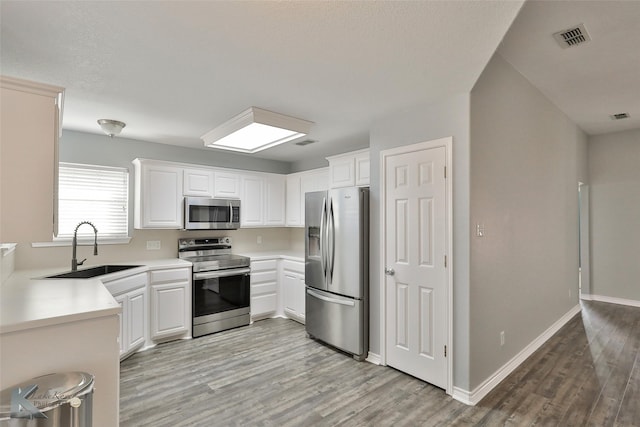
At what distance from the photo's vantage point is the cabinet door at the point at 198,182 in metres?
4.22

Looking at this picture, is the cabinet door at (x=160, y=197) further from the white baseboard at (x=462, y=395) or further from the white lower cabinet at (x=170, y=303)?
the white baseboard at (x=462, y=395)

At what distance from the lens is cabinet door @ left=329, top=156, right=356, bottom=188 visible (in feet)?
12.4

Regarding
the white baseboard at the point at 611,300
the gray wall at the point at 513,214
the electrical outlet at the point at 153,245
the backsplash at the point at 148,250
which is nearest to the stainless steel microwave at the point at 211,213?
the backsplash at the point at 148,250

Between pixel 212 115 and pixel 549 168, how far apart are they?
392 cm

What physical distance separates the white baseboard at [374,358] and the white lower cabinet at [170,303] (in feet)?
7.35

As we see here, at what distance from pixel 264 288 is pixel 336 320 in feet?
4.90

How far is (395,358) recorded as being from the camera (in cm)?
→ 306

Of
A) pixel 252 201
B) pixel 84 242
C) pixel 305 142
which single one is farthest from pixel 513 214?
pixel 84 242

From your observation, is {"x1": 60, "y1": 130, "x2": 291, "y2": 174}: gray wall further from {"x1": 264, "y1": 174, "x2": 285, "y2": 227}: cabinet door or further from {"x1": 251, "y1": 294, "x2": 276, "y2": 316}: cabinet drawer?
{"x1": 251, "y1": 294, "x2": 276, "y2": 316}: cabinet drawer

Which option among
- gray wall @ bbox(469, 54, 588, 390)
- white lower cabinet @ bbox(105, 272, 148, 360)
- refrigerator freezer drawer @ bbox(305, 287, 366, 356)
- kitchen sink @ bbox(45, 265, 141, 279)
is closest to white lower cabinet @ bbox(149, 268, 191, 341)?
white lower cabinet @ bbox(105, 272, 148, 360)

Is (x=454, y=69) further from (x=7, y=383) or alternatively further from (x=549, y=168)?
(x=7, y=383)

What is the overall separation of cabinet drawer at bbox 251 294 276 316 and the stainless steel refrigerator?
93cm

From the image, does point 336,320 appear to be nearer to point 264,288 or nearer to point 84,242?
point 264,288

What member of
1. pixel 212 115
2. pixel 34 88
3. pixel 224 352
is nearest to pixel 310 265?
pixel 224 352
